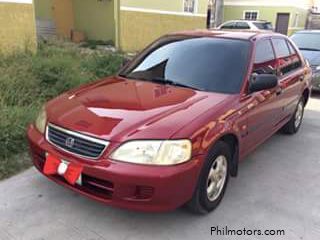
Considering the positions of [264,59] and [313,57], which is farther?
[313,57]

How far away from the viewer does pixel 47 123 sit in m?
3.12

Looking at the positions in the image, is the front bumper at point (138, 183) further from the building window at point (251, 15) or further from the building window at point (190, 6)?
the building window at point (251, 15)

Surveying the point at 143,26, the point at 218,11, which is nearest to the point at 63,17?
the point at 143,26

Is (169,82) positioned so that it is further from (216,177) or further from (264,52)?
(264,52)

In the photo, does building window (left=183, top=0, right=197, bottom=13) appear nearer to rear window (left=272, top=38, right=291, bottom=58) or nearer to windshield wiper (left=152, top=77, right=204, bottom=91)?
rear window (left=272, top=38, right=291, bottom=58)

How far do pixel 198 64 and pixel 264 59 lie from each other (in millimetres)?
890

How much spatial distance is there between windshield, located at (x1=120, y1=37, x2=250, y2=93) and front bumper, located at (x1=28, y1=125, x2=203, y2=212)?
1.08 m

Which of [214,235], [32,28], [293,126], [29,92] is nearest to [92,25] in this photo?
[32,28]

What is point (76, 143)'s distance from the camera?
2.79 m

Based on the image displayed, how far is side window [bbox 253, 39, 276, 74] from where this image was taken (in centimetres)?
386

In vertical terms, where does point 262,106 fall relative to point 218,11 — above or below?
below

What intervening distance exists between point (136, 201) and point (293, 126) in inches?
139

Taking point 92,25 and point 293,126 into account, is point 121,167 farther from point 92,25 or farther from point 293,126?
point 92,25

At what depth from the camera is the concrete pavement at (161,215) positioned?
9.42 feet
